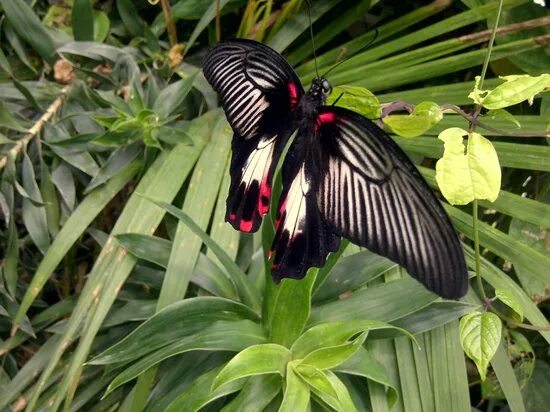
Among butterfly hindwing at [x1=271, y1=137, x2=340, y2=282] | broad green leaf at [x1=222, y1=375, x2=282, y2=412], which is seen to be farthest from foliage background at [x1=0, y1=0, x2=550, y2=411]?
butterfly hindwing at [x1=271, y1=137, x2=340, y2=282]

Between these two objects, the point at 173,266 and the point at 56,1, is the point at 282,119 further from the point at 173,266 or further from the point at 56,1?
the point at 56,1

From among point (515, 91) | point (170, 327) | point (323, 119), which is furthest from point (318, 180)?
point (170, 327)

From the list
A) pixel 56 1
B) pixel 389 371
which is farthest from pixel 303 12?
pixel 389 371

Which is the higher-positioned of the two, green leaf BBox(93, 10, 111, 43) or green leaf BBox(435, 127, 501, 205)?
green leaf BBox(93, 10, 111, 43)

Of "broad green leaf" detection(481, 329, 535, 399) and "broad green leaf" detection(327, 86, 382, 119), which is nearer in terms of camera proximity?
"broad green leaf" detection(327, 86, 382, 119)

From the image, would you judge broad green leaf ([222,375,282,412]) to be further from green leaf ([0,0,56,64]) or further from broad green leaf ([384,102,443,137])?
green leaf ([0,0,56,64])

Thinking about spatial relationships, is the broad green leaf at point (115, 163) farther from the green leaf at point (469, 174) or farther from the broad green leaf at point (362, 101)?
the green leaf at point (469, 174)

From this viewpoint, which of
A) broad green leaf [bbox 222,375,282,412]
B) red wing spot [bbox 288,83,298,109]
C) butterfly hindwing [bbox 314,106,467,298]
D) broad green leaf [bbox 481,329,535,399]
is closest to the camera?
butterfly hindwing [bbox 314,106,467,298]
